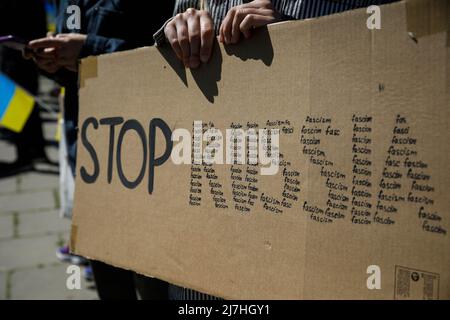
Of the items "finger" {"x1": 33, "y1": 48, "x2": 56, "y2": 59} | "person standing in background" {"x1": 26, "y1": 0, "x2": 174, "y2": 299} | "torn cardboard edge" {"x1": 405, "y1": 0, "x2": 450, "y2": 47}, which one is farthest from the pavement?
"torn cardboard edge" {"x1": 405, "y1": 0, "x2": 450, "y2": 47}

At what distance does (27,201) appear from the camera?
10.9 ft

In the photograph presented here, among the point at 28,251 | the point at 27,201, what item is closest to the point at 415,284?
the point at 28,251

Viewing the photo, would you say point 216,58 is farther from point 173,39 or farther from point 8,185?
point 8,185

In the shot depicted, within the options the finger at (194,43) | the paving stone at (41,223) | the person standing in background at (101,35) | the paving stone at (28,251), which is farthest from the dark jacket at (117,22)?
the paving stone at (41,223)

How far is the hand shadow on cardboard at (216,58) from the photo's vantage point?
2.80 ft

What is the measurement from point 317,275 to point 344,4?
54 cm

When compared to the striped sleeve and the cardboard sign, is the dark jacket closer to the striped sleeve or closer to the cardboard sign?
the cardboard sign

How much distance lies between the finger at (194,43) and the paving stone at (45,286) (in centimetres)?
161

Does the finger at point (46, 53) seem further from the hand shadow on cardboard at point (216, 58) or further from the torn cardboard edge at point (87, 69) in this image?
the hand shadow on cardboard at point (216, 58)

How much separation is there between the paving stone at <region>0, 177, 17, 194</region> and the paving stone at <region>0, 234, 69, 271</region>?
977 mm

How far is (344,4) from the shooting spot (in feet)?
2.88

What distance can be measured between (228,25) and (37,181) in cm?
332

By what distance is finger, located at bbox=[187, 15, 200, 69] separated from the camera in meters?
0.93
